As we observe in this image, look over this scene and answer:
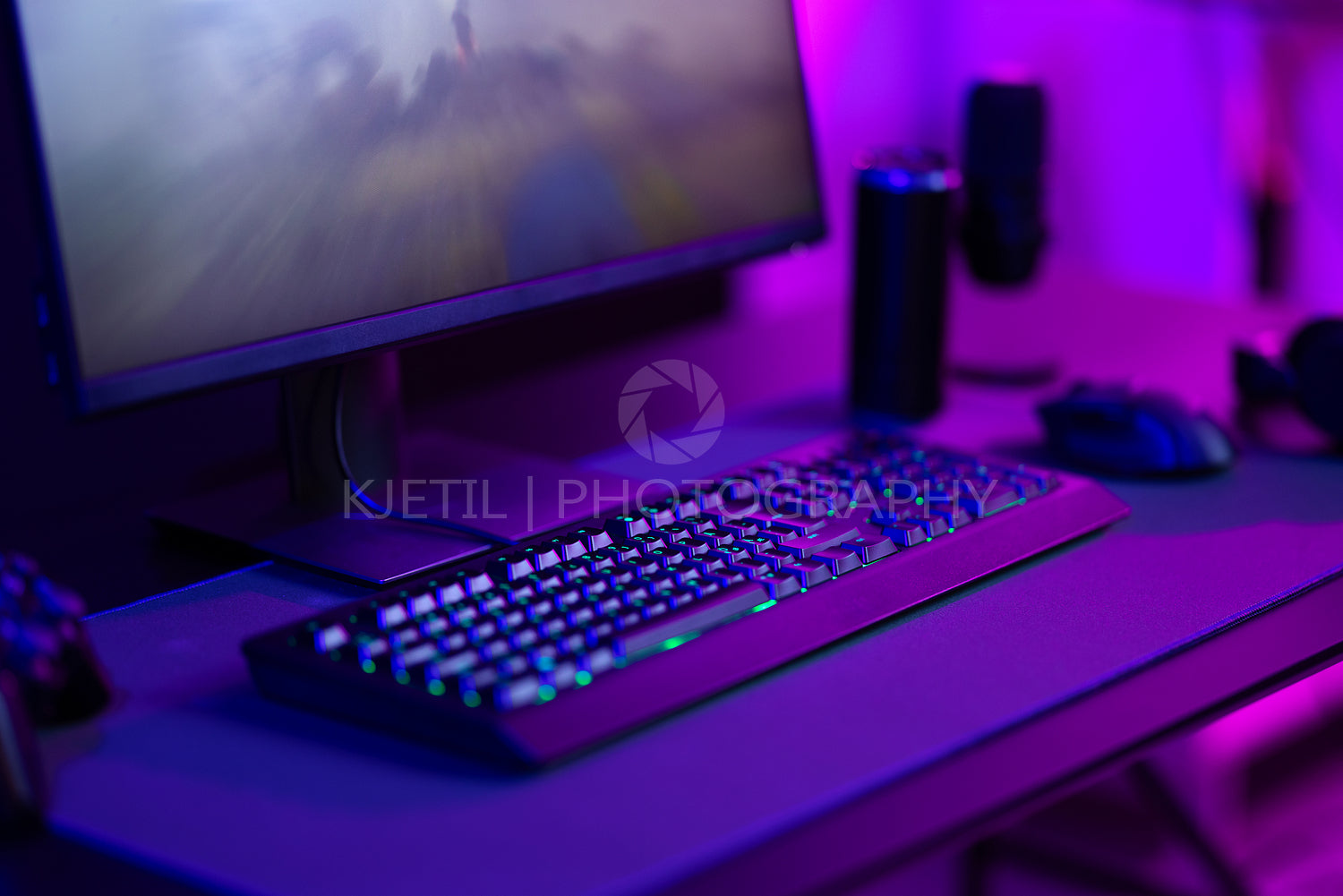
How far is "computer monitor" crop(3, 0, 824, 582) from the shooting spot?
0.65 meters

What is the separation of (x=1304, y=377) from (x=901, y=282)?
0.92ft

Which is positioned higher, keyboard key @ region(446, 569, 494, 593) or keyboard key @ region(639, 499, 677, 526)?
keyboard key @ region(446, 569, 494, 593)

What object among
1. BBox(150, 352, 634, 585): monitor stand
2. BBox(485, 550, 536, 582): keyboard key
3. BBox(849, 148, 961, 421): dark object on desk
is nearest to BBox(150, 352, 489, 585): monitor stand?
BBox(150, 352, 634, 585): monitor stand

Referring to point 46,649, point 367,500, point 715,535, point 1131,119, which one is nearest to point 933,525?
point 715,535

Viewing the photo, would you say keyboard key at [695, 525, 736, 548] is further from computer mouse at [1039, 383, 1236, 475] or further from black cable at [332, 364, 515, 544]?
computer mouse at [1039, 383, 1236, 475]

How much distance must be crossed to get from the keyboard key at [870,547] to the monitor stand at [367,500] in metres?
0.16

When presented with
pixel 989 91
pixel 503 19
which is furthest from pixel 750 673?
pixel 989 91

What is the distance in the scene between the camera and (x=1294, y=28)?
5.98ft

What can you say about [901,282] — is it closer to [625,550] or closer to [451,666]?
[625,550]

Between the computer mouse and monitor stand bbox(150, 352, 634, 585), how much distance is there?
30 cm

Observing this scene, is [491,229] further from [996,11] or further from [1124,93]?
[1124,93]

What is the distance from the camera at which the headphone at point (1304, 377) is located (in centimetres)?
95

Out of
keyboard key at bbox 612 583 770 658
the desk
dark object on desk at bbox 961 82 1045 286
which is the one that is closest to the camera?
the desk

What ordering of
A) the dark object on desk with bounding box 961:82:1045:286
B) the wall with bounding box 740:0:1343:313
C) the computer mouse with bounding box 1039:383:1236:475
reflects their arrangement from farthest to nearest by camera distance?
the wall with bounding box 740:0:1343:313, the dark object on desk with bounding box 961:82:1045:286, the computer mouse with bounding box 1039:383:1236:475
